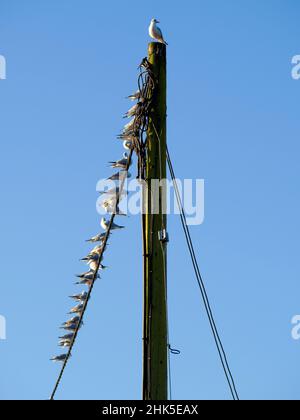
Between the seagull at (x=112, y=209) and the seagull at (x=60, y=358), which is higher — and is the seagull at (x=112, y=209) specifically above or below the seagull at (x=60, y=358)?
above

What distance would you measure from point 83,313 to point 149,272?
1522mm

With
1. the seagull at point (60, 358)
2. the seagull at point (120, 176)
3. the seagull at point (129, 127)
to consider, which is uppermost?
the seagull at point (129, 127)

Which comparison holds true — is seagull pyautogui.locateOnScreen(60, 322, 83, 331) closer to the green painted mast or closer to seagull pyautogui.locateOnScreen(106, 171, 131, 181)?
the green painted mast

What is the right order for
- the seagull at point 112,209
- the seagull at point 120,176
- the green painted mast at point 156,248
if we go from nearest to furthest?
the green painted mast at point 156,248 < the seagull at point 120,176 < the seagull at point 112,209

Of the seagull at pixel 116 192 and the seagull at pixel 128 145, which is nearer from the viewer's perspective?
the seagull at pixel 128 145

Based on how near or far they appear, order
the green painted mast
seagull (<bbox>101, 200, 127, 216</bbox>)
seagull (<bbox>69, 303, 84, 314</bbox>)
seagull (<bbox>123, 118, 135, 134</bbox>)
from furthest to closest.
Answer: seagull (<bbox>69, 303, 84, 314</bbox>), seagull (<bbox>101, 200, 127, 216</bbox>), seagull (<bbox>123, 118, 135, 134</bbox>), the green painted mast

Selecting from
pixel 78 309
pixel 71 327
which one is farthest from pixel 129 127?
pixel 71 327

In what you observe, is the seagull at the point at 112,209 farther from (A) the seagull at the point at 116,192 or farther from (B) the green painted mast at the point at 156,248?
(B) the green painted mast at the point at 156,248

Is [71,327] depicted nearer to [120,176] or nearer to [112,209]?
[112,209]

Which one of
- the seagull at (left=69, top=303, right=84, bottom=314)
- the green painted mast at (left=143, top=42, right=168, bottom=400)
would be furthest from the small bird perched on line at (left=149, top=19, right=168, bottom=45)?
the seagull at (left=69, top=303, right=84, bottom=314)

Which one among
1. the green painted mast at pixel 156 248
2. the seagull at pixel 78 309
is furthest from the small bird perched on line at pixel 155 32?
the seagull at pixel 78 309

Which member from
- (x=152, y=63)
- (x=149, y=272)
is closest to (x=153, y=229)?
(x=149, y=272)
